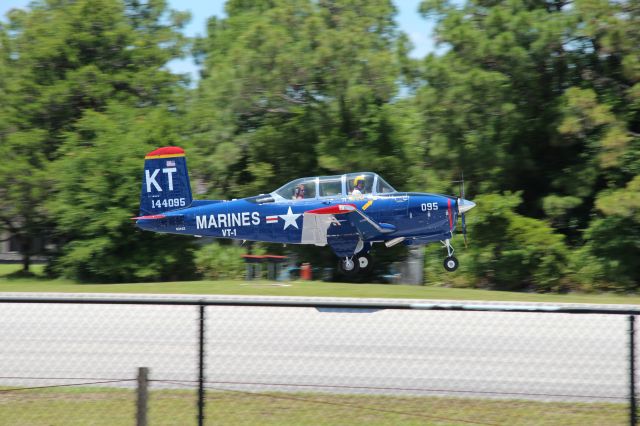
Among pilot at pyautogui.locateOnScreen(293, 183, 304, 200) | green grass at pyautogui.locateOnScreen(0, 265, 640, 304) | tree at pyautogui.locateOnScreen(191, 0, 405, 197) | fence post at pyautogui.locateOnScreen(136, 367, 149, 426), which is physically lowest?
fence post at pyautogui.locateOnScreen(136, 367, 149, 426)

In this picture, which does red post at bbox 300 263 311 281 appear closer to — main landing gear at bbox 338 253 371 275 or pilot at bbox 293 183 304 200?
main landing gear at bbox 338 253 371 275

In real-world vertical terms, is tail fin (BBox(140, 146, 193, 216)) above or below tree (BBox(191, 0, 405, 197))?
below

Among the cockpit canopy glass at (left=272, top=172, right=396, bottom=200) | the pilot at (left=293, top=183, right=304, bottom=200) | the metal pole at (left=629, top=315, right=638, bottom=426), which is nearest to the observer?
the metal pole at (left=629, top=315, right=638, bottom=426)

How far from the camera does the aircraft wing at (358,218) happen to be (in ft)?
73.0

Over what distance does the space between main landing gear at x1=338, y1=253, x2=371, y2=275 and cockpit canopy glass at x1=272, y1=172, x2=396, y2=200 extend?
2.26 meters

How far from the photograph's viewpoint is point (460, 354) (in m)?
10.5

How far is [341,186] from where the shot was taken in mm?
22156

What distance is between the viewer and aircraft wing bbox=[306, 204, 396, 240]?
22250 mm

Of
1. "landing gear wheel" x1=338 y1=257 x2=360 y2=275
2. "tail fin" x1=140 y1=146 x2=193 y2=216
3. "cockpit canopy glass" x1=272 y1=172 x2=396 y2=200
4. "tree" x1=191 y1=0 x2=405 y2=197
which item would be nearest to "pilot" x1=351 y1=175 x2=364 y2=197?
"cockpit canopy glass" x1=272 y1=172 x2=396 y2=200

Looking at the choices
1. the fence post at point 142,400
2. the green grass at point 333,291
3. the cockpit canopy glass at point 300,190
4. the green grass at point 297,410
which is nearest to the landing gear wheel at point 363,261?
the green grass at point 333,291

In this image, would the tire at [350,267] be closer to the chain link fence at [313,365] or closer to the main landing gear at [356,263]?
the main landing gear at [356,263]

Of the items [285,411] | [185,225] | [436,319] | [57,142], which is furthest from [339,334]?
[57,142]

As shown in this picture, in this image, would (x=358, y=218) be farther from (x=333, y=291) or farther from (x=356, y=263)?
(x=333, y=291)

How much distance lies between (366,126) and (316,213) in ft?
23.0
